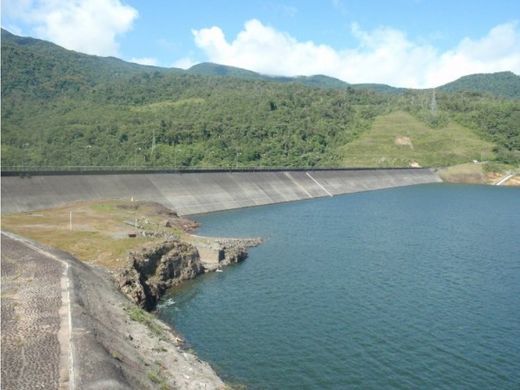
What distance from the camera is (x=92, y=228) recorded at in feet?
161

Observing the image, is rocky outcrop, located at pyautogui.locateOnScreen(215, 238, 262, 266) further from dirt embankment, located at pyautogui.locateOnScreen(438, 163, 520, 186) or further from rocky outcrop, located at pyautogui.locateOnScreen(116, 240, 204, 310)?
dirt embankment, located at pyautogui.locateOnScreen(438, 163, 520, 186)

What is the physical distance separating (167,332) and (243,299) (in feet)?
29.4

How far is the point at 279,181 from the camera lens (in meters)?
110

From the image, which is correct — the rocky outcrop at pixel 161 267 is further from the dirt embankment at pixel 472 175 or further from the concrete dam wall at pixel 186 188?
the dirt embankment at pixel 472 175

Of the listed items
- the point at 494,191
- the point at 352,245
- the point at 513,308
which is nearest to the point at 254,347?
the point at 513,308

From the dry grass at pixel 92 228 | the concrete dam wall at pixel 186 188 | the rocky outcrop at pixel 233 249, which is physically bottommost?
the rocky outcrop at pixel 233 249

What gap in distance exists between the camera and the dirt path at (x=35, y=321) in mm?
18703

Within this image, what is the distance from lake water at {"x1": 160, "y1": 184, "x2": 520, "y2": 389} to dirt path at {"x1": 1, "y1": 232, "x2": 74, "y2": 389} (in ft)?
27.5

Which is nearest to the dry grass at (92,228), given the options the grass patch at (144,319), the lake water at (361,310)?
the lake water at (361,310)

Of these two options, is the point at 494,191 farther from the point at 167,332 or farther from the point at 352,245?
the point at 167,332

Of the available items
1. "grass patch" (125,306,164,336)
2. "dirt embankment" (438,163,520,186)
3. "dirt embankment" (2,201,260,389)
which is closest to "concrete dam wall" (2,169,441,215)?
"dirt embankment" (2,201,260,389)

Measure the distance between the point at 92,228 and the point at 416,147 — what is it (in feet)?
508

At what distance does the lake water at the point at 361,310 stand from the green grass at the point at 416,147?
104065 millimetres

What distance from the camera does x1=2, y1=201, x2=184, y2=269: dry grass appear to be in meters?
41.2
